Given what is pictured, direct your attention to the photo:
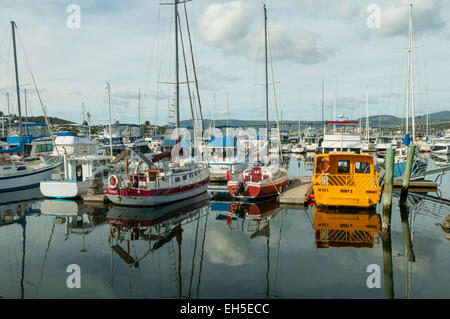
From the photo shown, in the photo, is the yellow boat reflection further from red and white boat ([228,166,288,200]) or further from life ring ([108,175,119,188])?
life ring ([108,175,119,188])

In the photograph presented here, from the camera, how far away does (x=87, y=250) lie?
12.9 m

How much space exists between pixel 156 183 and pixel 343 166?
1141 centimetres

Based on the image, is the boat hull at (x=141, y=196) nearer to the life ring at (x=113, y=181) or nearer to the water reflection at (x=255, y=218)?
the life ring at (x=113, y=181)

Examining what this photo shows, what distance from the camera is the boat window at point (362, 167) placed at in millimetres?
18172

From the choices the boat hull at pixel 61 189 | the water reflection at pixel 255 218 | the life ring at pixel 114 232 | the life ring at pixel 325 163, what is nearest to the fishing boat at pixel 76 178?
the boat hull at pixel 61 189

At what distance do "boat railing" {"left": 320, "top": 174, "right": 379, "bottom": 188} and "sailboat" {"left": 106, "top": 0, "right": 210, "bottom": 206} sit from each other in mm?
8908

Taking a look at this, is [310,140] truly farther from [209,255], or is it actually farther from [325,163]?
[209,255]

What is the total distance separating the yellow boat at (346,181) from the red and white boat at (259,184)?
3.49m

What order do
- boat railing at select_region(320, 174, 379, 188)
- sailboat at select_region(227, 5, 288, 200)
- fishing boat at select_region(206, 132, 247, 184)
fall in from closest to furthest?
boat railing at select_region(320, 174, 379, 188) → sailboat at select_region(227, 5, 288, 200) → fishing boat at select_region(206, 132, 247, 184)

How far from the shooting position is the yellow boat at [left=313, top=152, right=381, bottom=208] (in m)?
16.3

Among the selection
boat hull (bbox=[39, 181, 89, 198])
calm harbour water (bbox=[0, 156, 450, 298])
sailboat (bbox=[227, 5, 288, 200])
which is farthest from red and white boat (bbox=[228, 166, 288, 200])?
boat hull (bbox=[39, 181, 89, 198])
